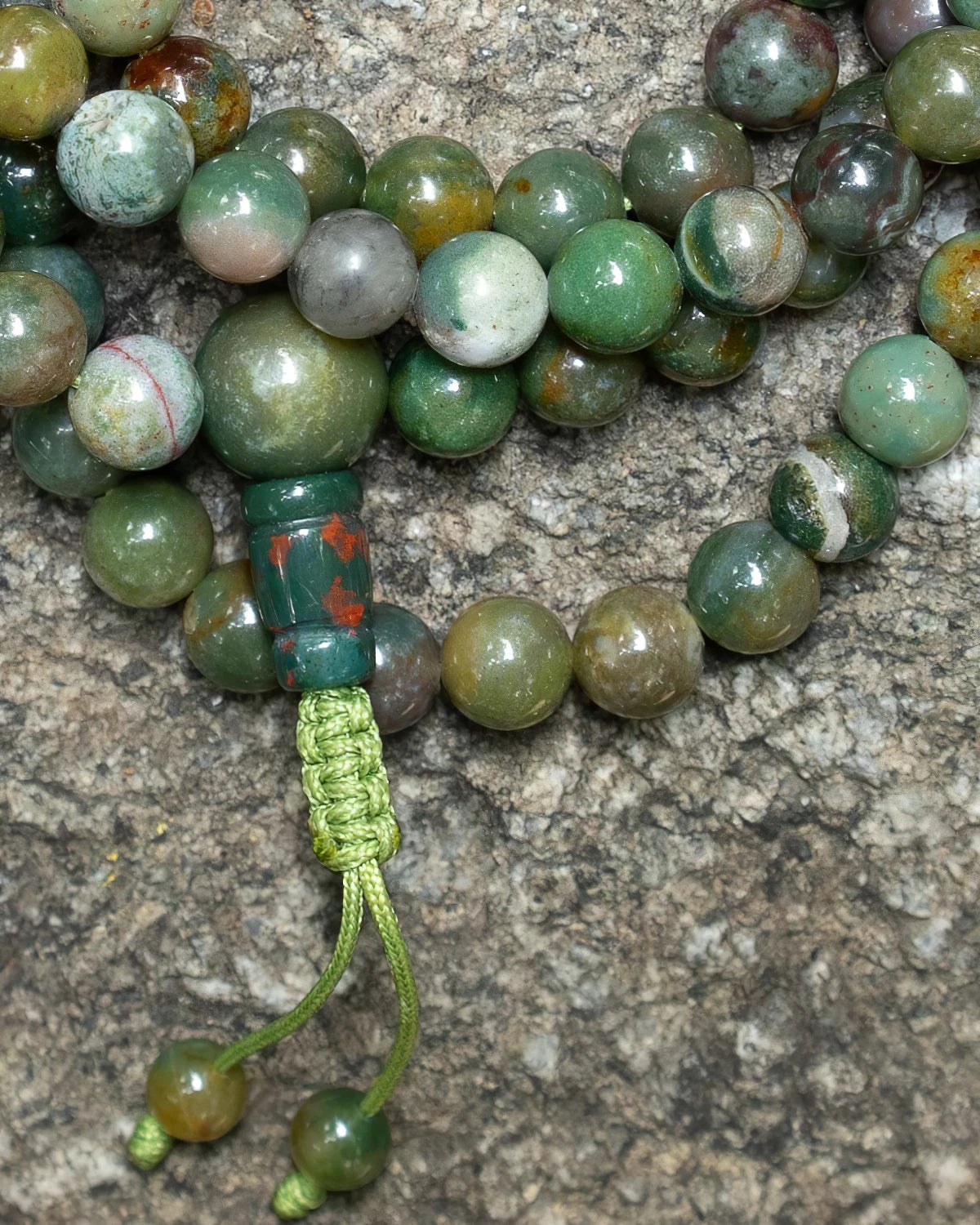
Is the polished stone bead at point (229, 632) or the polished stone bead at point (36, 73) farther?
the polished stone bead at point (229, 632)

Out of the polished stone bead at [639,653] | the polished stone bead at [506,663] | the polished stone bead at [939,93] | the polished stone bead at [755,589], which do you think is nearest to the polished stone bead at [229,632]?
the polished stone bead at [506,663]

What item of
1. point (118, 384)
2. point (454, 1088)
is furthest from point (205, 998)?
point (118, 384)

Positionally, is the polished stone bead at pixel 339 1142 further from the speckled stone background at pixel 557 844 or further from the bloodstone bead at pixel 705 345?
the bloodstone bead at pixel 705 345

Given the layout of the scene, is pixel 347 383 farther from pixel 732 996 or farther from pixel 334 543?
pixel 732 996

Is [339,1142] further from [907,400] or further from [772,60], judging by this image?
[772,60]

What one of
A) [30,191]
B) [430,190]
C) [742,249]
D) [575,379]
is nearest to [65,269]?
[30,191]

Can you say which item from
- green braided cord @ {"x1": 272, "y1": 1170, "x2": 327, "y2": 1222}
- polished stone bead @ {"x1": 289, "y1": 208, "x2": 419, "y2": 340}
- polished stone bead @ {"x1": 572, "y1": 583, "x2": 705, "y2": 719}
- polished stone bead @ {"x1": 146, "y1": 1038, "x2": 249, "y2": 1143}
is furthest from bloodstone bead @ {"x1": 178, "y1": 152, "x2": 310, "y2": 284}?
green braided cord @ {"x1": 272, "y1": 1170, "x2": 327, "y2": 1222}
